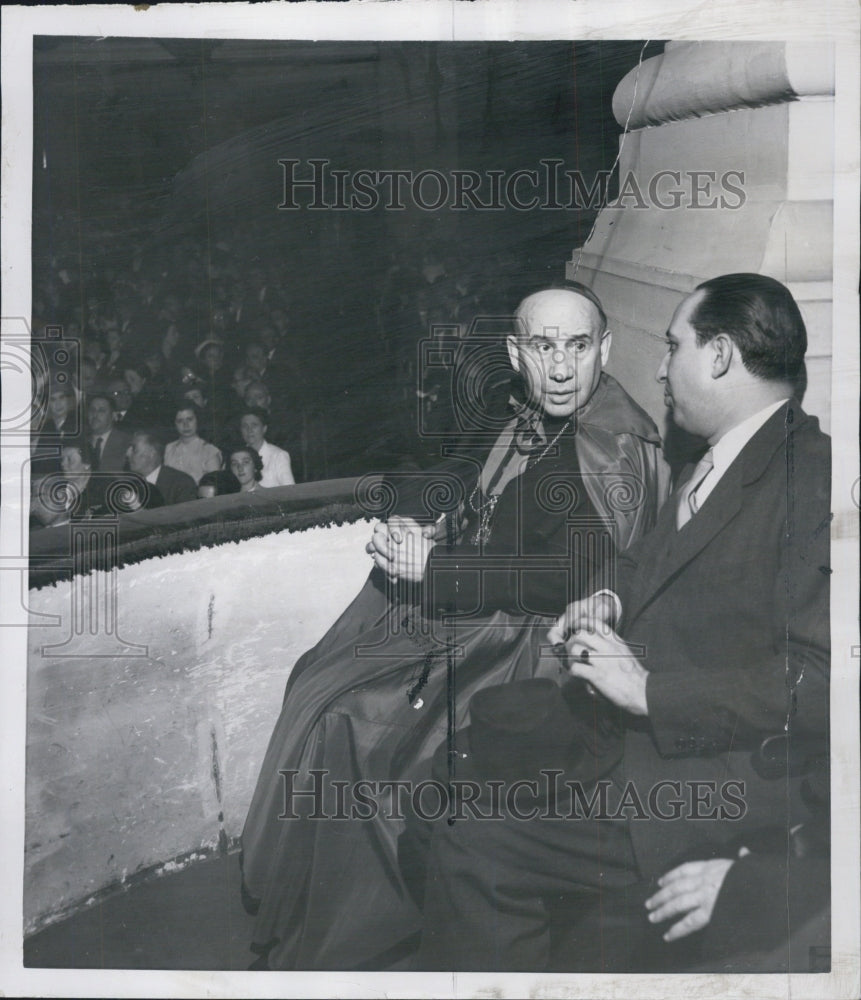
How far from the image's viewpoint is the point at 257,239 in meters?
3.49

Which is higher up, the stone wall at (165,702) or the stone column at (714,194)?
the stone column at (714,194)

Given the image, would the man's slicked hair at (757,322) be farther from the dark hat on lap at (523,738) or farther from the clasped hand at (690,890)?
the clasped hand at (690,890)

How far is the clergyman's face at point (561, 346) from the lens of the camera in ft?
11.3

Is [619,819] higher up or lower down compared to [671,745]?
lower down

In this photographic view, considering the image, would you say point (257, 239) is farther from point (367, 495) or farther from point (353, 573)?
point (353, 573)

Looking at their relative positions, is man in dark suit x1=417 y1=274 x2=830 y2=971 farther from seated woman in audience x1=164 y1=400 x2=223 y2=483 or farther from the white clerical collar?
seated woman in audience x1=164 y1=400 x2=223 y2=483

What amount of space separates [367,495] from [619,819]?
1.60m

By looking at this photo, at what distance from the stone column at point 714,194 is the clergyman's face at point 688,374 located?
4 cm

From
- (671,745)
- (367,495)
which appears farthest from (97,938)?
(671,745)

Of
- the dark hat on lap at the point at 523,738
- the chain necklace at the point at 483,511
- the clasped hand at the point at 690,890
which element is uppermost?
the chain necklace at the point at 483,511

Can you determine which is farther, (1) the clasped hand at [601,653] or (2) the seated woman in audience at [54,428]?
(2) the seated woman in audience at [54,428]

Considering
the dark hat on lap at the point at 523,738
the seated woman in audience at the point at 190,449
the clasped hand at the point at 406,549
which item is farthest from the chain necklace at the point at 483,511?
the seated woman in audience at the point at 190,449

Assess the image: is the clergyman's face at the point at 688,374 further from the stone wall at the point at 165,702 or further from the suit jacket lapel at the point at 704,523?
the stone wall at the point at 165,702

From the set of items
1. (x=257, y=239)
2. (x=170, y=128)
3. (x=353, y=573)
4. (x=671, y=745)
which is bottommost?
(x=671, y=745)
